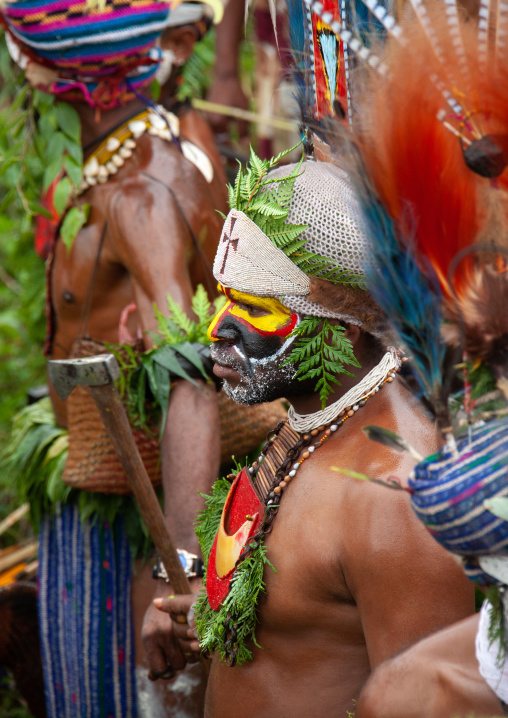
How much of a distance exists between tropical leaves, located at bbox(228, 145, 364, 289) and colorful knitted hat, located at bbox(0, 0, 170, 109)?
1507 mm

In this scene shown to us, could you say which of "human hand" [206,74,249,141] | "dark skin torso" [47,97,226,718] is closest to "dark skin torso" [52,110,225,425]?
"dark skin torso" [47,97,226,718]

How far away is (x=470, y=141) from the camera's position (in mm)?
1222

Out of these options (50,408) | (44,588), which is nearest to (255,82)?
(50,408)

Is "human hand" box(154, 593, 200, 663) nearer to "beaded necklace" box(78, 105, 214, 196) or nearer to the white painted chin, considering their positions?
the white painted chin

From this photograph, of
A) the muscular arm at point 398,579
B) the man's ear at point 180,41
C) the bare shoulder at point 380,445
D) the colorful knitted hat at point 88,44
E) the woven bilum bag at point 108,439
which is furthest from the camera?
the man's ear at point 180,41

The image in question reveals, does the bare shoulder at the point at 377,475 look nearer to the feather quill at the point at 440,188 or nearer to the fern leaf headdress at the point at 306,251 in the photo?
the fern leaf headdress at the point at 306,251

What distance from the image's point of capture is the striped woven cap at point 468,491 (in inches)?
43.2

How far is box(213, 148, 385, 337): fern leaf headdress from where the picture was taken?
1814 millimetres

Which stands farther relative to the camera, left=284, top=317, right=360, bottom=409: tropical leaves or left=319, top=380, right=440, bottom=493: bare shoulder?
left=284, top=317, right=360, bottom=409: tropical leaves

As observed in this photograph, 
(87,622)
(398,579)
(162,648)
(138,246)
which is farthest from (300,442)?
(87,622)

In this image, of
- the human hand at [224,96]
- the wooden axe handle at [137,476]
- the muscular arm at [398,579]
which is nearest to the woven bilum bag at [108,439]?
the wooden axe handle at [137,476]

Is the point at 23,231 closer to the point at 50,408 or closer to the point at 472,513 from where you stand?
the point at 50,408

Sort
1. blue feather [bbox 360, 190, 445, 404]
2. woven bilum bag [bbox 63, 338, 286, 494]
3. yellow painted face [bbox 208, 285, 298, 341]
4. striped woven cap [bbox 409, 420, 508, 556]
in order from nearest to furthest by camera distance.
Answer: striped woven cap [bbox 409, 420, 508, 556]
blue feather [bbox 360, 190, 445, 404]
yellow painted face [bbox 208, 285, 298, 341]
woven bilum bag [bbox 63, 338, 286, 494]

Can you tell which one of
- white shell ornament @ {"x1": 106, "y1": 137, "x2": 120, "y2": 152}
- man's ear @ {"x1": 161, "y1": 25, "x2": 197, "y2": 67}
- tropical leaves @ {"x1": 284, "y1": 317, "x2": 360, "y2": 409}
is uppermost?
man's ear @ {"x1": 161, "y1": 25, "x2": 197, "y2": 67}
